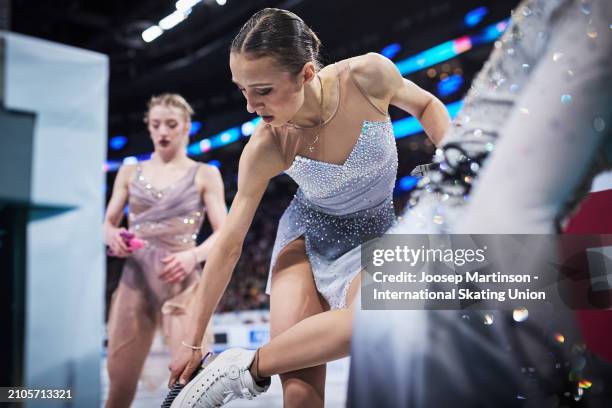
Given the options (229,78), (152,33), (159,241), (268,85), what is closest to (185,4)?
(152,33)

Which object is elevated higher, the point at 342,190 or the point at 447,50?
the point at 447,50

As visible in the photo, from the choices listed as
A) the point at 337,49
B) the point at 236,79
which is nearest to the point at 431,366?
the point at 236,79

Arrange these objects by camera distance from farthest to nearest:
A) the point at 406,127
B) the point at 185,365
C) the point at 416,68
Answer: the point at 416,68 < the point at 406,127 < the point at 185,365

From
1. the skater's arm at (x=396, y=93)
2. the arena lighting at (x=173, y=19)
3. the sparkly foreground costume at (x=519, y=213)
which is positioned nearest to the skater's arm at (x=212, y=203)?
the arena lighting at (x=173, y=19)

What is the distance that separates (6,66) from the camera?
192cm

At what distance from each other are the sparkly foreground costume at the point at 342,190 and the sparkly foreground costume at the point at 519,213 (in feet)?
0.66

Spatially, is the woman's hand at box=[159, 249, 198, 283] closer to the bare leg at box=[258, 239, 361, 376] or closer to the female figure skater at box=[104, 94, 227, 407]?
the female figure skater at box=[104, 94, 227, 407]

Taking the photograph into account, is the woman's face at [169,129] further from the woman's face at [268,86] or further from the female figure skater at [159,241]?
the woman's face at [268,86]

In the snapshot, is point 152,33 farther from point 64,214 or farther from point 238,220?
point 238,220

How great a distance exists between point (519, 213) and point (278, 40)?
670mm

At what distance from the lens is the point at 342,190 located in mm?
1604

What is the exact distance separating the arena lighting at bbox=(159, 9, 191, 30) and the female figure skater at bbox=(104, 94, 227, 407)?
31cm

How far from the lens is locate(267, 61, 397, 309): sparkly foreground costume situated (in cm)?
157

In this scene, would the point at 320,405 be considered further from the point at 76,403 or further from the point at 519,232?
the point at 76,403
